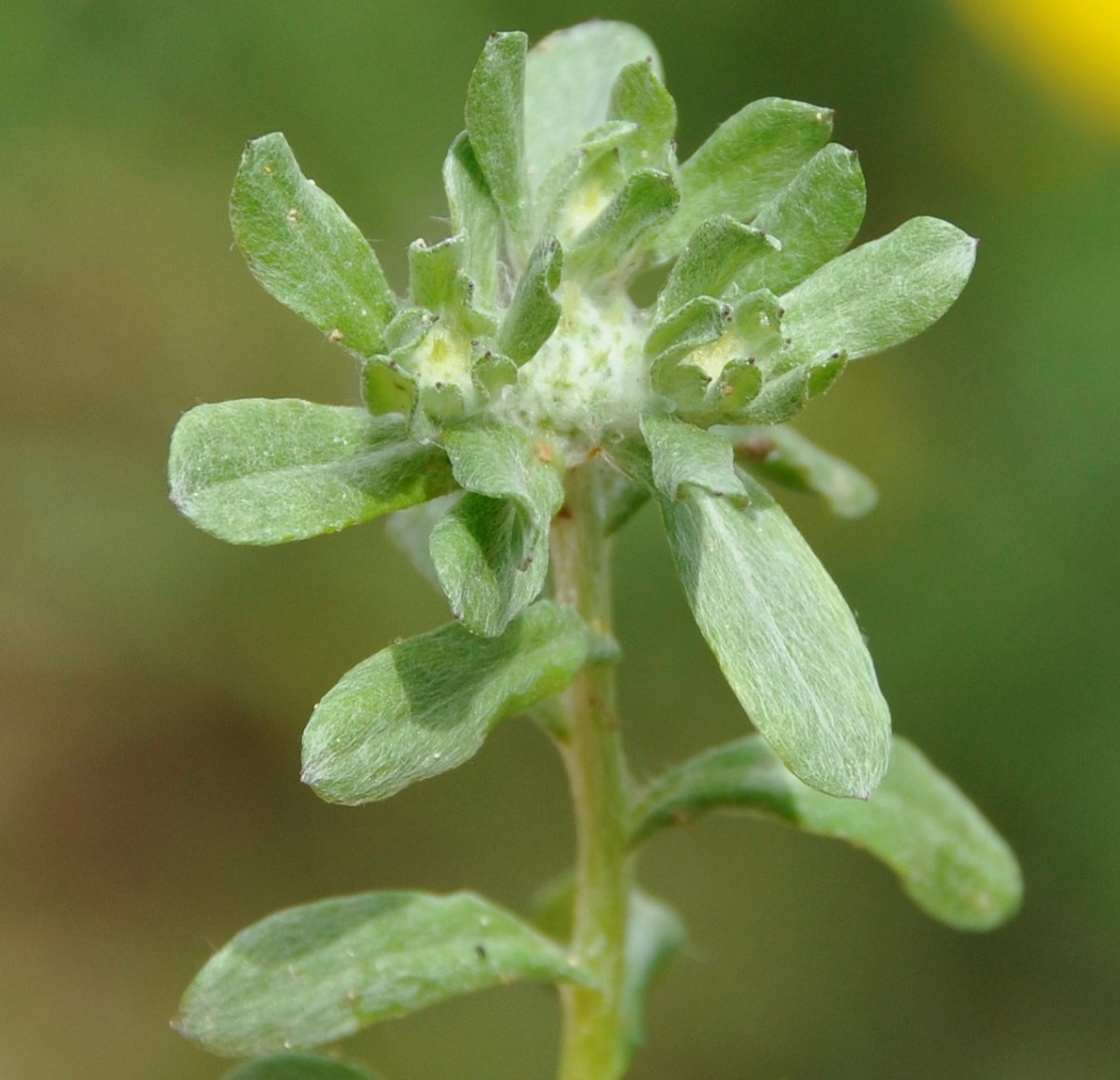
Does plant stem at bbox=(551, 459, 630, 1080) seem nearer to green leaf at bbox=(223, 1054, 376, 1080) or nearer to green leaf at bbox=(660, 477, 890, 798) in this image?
green leaf at bbox=(660, 477, 890, 798)

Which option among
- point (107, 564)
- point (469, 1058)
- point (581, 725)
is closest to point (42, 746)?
point (107, 564)

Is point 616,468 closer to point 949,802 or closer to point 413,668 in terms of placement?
point 413,668

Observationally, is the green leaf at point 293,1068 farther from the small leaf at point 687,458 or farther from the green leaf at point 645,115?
Result: the green leaf at point 645,115

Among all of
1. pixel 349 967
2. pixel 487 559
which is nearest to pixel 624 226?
pixel 487 559

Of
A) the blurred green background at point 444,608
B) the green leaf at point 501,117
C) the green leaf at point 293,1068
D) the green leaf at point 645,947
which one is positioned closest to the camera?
the green leaf at point 501,117

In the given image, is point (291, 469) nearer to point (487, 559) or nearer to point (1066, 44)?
point (487, 559)

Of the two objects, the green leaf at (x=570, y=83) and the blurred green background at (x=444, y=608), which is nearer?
the green leaf at (x=570, y=83)

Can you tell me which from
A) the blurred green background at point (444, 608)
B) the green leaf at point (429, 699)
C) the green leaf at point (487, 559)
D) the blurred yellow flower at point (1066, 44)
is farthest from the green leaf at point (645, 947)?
the blurred yellow flower at point (1066, 44)
